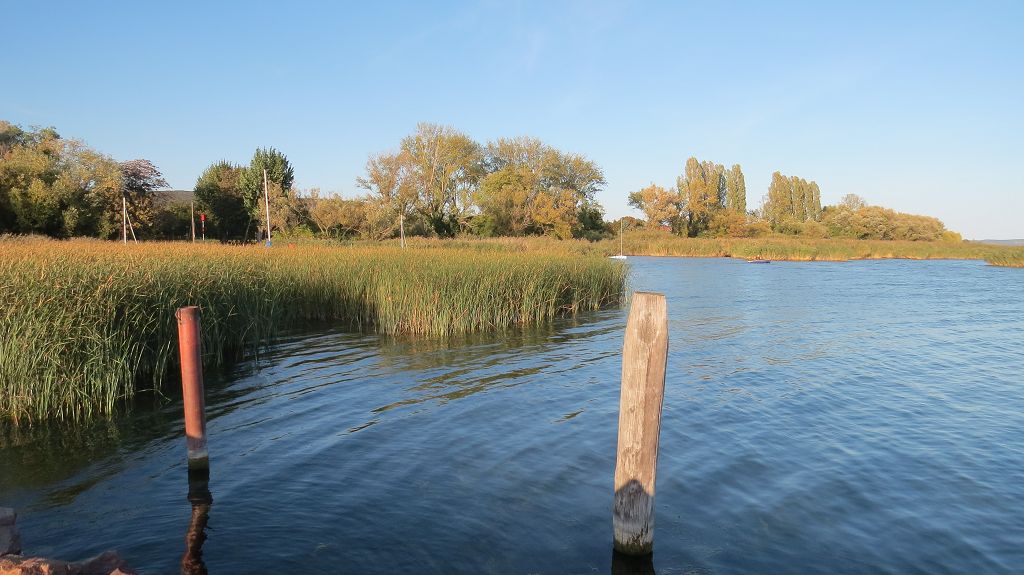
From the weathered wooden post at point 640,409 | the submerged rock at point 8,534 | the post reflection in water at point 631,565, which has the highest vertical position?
the weathered wooden post at point 640,409

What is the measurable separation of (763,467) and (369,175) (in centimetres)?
4878

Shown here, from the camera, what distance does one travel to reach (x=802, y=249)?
54688mm

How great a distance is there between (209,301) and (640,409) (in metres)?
8.67

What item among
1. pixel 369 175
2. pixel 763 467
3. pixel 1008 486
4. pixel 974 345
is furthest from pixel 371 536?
pixel 369 175

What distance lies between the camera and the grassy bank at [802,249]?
54875 millimetres

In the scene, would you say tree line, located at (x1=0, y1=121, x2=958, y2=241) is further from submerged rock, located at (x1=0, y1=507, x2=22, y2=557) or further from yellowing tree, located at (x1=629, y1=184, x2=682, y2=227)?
submerged rock, located at (x1=0, y1=507, x2=22, y2=557)

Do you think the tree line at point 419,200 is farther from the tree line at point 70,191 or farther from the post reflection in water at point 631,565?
the post reflection in water at point 631,565

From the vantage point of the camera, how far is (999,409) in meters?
9.20

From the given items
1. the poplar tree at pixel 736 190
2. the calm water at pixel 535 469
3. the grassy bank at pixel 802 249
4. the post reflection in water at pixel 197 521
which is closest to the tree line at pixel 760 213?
the poplar tree at pixel 736 190

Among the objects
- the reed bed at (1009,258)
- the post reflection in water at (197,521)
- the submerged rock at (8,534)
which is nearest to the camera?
the submerged rock at (8,534)

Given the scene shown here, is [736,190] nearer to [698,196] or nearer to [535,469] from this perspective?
[698,196]

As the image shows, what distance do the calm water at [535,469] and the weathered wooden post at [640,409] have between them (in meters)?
0.53

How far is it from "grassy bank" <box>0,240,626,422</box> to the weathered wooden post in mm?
6599

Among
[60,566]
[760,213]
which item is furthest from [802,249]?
[60,566]
